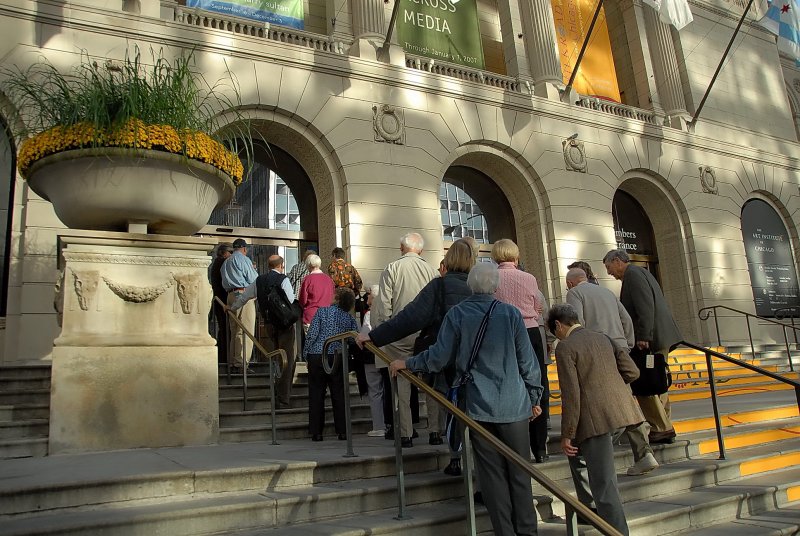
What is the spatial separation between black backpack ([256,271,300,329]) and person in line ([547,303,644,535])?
3993 millimetres

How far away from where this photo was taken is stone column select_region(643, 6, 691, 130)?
19344 mm

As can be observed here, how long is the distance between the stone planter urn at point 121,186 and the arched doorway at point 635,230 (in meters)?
15.4

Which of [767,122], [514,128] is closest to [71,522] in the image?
[514,128]

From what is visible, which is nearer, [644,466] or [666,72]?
[644,466]

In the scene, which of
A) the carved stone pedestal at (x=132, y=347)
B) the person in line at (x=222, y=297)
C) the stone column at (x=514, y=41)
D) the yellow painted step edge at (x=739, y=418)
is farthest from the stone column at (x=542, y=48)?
the carved stone pedestal at (x=132, y=347)

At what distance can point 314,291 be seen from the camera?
26.4 ft

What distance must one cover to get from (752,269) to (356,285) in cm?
1594

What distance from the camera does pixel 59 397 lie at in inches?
195

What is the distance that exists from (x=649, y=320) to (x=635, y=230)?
14.1 metres

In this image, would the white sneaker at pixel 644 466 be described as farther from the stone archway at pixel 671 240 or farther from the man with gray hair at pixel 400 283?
the stone archway at pixel 671 240

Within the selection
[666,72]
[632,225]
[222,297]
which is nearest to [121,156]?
[222,297]

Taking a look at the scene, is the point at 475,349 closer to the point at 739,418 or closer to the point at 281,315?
the point at 281,315

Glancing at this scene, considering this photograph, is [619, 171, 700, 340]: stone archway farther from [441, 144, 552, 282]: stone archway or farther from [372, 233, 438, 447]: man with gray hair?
[372, 233, 438, 447]: man with gray hair

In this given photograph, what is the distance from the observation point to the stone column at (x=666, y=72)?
19.3 metres
